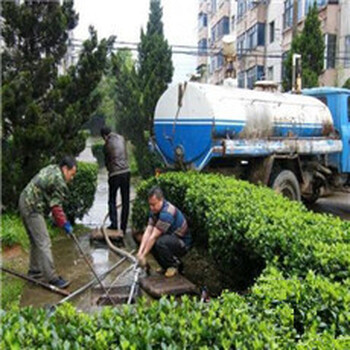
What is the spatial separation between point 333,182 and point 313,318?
8.11 metres

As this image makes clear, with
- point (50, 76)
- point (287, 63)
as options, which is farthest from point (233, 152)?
point (287, 63)

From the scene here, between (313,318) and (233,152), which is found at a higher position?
(233,152)

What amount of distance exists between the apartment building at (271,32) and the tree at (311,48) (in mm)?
624

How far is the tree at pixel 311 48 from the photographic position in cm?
1720

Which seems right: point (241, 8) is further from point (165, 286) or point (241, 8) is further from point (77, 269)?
point (165, 286)

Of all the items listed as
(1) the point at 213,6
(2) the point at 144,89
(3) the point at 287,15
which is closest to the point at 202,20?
(1) the point at 213,6

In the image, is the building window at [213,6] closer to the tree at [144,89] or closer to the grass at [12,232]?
the tree at [144,89]

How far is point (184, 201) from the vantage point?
6238mm

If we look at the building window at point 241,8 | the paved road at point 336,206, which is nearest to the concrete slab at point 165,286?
the paved road at point 336,206

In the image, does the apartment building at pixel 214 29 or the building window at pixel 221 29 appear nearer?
the apartment building at pixel 214 29

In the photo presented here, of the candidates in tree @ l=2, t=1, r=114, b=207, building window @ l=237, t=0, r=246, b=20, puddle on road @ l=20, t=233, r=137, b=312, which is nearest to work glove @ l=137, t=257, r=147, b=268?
puddle on road @ l=20, t=233, r=137, b=312

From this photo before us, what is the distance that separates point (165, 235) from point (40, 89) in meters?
3.76

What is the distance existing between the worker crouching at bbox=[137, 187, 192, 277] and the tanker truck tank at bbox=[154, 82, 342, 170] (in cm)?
177

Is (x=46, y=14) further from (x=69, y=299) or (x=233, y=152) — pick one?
(x=69, y=299)
